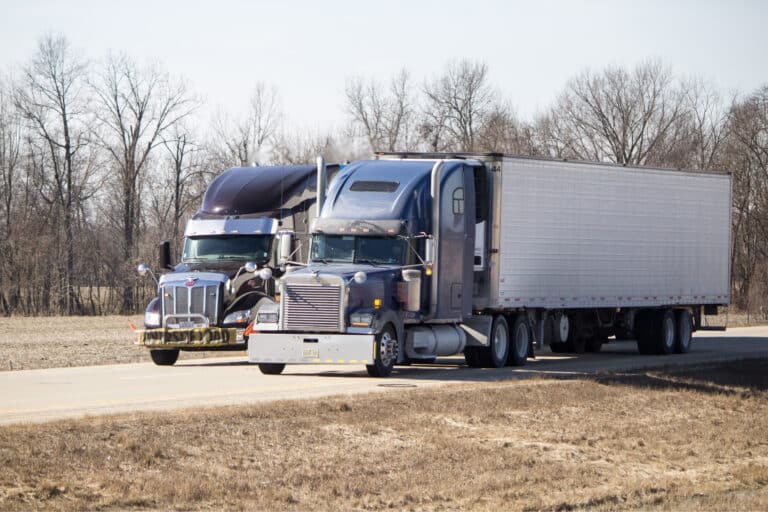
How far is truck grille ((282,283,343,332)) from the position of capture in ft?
76.9

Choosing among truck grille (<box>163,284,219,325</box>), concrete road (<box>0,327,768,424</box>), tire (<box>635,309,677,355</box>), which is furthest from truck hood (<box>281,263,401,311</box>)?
tire (<box>635,309,677,355</box>)

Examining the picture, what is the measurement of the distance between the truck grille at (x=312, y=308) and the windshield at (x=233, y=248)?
4.55 meters

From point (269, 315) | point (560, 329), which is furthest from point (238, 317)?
point (560, 329)

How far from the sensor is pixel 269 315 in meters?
24.0

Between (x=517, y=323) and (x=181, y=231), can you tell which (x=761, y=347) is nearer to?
(x=517, y=323)

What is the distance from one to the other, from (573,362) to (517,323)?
9.58 feet

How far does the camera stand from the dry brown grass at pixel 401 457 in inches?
542

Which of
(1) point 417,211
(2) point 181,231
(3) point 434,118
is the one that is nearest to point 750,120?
(3) point 434,118

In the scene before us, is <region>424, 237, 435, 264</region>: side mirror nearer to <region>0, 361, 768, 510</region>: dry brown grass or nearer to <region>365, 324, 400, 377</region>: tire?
<region>365, 324, 400, 377</region>: tire

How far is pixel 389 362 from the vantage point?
24.0 m

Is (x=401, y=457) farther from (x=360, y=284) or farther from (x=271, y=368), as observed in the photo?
(x=271, y=368)

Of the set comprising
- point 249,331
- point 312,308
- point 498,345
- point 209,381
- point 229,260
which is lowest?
point 209,381

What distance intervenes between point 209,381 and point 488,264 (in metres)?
6.69

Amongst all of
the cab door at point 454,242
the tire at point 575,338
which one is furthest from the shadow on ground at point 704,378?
the tire at point 575,338
